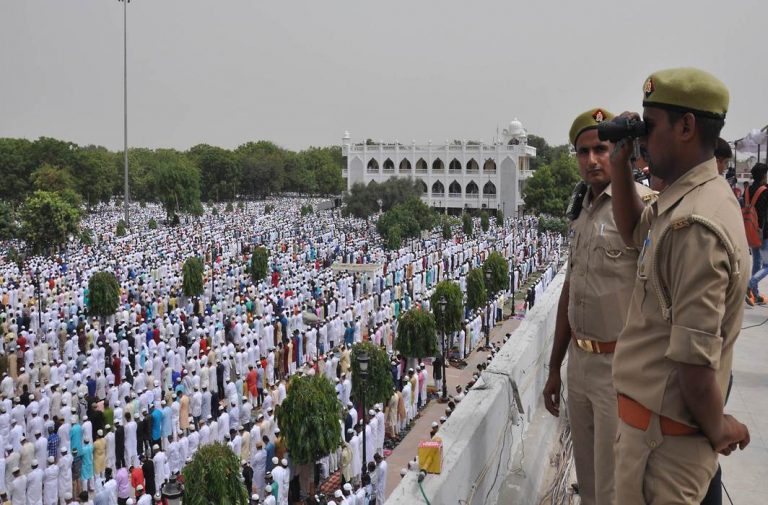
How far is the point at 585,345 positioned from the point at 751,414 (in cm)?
181

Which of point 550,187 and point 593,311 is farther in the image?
point 550,187

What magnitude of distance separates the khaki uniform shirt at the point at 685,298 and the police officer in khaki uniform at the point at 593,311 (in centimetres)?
69

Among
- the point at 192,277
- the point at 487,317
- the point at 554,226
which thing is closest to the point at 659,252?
the point at 487,317

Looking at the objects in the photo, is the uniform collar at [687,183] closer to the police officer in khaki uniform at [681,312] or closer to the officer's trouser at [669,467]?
→ the police officer in khaki uniform at [681,312]

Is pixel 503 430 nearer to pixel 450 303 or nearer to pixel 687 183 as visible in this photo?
pixel 687 183

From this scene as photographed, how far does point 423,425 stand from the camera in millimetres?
10875

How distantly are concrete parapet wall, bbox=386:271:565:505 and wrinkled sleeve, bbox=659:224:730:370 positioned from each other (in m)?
1.19

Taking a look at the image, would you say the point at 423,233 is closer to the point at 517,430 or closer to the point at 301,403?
the point at 301,403

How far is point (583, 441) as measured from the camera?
2.61 meters

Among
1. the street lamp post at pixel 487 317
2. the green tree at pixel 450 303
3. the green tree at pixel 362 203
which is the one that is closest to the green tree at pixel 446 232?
the green tree at pixel 362 203

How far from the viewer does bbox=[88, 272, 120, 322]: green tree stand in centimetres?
1431

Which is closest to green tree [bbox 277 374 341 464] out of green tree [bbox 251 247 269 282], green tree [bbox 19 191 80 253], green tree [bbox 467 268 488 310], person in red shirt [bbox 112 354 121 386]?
person in red shirt [bbox 112 354 121 386]

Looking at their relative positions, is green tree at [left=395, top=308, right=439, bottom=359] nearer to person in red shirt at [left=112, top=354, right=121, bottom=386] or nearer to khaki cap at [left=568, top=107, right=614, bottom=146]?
person in red shirt at [left=112, top=354, right=121, bottom=386]

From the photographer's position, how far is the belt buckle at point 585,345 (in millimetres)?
2523
